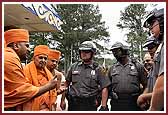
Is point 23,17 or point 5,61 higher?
point 23,17

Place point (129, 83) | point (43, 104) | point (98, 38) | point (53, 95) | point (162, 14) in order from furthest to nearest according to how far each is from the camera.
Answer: point (98, 38), point (129, 83), point (53, 95), point (43, 104), point (162, 14)

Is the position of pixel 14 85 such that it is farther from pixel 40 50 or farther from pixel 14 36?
pixel 40 50

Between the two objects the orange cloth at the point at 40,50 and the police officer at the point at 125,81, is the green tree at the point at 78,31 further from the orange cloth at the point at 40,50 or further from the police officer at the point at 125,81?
the orange cloth at the point at 40,50

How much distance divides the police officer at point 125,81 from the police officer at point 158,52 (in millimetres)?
1339

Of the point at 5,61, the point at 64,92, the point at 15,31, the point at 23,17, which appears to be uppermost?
the point at 23,17

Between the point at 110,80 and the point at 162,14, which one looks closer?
the point at 162,14

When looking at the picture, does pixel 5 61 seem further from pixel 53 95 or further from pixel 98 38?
pixel 98 38

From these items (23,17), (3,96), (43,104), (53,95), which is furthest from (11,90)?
(23,17)

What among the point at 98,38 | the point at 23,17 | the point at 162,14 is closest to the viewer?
the point at 162,14

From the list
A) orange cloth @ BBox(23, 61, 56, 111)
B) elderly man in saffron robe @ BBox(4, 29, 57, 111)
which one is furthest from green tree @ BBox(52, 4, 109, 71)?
elderly man in saffron robe @ BBox(4, 29, 57, 111)

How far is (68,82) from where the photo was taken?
3.63 metres

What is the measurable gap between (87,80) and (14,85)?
4.36 feet

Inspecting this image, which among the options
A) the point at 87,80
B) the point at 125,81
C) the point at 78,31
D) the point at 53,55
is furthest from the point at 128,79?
the point at 78,31

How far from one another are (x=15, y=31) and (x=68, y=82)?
48.3 inches
